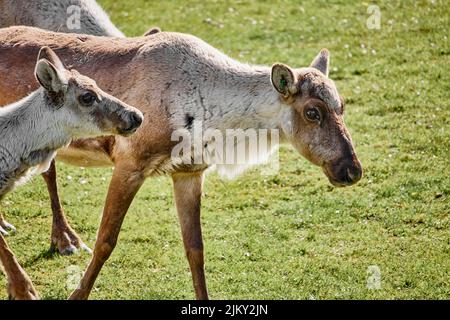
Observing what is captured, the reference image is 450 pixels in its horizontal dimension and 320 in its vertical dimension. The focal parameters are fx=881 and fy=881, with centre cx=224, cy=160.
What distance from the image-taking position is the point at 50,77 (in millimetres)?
7547

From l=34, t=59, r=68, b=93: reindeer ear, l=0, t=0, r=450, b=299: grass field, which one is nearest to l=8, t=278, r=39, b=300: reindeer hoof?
l=0, t=0, r=450, b=299: grass field

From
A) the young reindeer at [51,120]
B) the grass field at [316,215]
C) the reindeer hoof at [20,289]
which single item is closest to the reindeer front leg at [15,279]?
the reindeer hoof at [20,289]

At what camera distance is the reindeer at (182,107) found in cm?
→ 825

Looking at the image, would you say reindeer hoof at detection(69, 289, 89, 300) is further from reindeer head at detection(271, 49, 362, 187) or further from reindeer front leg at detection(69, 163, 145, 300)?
reindeer head at detection(271, 49, 362, 187)

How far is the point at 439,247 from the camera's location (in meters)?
9.63

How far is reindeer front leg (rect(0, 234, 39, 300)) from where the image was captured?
28.0ft

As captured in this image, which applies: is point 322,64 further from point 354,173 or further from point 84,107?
point 84,107

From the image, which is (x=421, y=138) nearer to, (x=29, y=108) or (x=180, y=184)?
(x=180, y=184)

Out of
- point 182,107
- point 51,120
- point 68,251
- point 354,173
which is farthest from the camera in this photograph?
point 68,251

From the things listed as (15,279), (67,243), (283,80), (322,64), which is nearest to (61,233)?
(67,243)

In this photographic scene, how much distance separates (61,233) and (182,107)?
2.46 meters

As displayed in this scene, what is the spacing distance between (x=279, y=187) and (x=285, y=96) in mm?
3399

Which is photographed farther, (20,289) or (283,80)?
(20,289)

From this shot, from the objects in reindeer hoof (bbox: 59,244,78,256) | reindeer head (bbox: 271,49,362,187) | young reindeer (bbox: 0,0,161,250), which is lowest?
reindeer hoof (bbox: 59,244,78,256)
